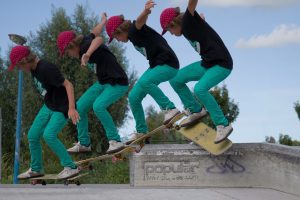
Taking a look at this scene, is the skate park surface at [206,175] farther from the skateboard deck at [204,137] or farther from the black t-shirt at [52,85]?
the black t-shirt at [52,85]

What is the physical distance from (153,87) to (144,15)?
3.83 feet

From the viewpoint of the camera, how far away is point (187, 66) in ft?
26.5

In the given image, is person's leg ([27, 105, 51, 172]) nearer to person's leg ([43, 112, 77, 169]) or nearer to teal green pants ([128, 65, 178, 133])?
person's leg ([43, 112, 77, 169])

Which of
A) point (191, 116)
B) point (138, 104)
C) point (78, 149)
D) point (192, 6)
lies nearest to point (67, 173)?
point (78, 149)

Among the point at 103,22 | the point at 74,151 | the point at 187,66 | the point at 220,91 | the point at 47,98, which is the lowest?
the point at 74,151

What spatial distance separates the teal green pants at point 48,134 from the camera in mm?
7488

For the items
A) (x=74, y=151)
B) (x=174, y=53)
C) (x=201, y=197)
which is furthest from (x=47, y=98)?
(x=201, y=197)

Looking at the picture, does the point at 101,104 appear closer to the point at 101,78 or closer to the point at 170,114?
the point at 101,78

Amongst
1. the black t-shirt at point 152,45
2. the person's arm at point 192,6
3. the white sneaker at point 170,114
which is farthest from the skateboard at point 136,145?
the person's arm at point 192,6

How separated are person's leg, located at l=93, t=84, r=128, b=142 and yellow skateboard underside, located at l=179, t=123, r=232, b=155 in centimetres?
131

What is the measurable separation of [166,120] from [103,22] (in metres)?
2.02

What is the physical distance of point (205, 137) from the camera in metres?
8.52

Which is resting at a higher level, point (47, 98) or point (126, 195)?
point (47, 98)

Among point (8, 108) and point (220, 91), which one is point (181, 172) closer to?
point (220, 91)
